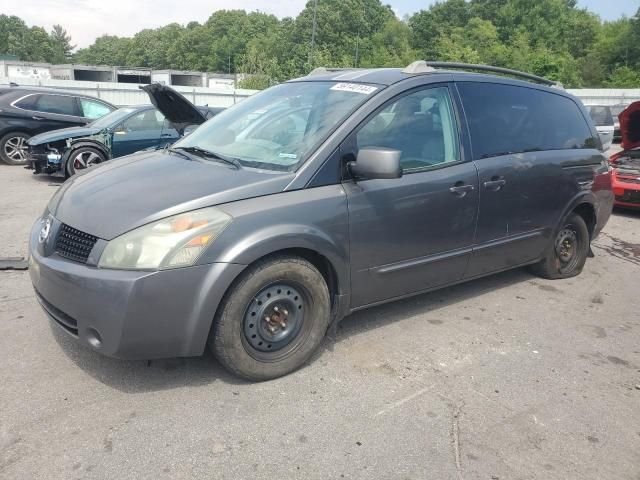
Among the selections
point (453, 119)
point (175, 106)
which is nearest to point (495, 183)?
point (453, 119)

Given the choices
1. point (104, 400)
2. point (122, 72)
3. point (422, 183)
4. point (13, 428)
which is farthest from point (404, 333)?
point (122, 72)

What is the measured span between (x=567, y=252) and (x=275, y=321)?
11.0 feet

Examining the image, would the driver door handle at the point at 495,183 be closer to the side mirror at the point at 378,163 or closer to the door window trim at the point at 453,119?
the door window trim at the point at 453,119

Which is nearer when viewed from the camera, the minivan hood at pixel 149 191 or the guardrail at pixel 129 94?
the minivan hood at pixel 149 191

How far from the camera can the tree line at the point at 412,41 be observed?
54.5 metres

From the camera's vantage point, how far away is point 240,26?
115 metres

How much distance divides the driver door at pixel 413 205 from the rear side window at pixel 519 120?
260mm

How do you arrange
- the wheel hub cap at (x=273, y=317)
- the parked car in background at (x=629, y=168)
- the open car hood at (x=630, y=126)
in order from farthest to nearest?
1. the parked car in background at (x=629, y=168)
2. the open car hood at (x=630, y=126)
3. the wheel hub cap at (x=273, y=317)

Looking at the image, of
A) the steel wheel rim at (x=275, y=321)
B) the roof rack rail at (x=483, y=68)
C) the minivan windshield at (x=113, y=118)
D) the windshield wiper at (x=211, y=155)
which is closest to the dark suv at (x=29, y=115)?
the minivan windshield at (x=113, y=118)

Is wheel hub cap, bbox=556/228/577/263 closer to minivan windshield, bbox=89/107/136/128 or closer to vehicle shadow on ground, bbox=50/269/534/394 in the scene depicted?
vehicle shadow on ground, bbox=50/269/534/394

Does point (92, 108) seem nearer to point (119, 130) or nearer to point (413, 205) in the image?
point (119, 130)

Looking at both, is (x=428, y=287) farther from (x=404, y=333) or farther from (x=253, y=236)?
(x=253, y=236)

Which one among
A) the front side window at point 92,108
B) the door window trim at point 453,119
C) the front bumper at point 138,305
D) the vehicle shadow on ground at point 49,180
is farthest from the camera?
the front side window at point 92,108

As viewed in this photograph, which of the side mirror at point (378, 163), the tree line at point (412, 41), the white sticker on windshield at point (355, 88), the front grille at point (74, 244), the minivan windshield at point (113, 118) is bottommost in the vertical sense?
the front grille at point (74, 244)
